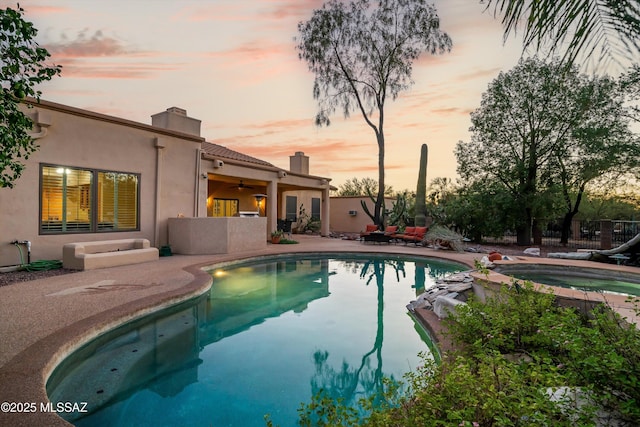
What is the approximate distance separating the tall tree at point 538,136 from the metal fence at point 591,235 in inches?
86.2

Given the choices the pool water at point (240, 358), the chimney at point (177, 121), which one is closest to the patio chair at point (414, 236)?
the pool water at point (240, 358)

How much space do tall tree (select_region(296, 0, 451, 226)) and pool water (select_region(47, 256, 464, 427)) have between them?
42.9 feet

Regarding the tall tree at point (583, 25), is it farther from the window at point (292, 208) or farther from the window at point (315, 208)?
the window at point (315, 208)

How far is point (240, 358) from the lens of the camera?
438cm

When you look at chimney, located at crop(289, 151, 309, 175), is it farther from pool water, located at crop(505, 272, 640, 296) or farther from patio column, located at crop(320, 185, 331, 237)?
pool water, located at crop(505, 272, 640, 296)

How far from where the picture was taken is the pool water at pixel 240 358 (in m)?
3.24

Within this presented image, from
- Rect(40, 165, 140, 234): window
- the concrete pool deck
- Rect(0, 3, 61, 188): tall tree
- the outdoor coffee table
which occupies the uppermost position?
Rect(0, 3, 61, 188): tall tree

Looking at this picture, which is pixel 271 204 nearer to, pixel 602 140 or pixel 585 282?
pixel 585 282

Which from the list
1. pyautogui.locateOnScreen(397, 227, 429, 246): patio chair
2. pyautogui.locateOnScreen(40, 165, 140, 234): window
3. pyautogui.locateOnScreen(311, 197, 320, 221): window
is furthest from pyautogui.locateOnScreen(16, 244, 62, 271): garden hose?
pyautogui.locateOnScreen(311, 197, 320, 221): window

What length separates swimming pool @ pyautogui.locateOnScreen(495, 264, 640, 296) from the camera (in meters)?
7.52

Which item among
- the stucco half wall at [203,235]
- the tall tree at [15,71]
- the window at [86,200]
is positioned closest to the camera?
the tall tree at [15,71]

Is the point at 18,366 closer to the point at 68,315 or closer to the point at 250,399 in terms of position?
the point at 68,315

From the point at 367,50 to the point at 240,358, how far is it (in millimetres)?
18982

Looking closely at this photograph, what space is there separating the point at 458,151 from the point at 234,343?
1547 centimetres
